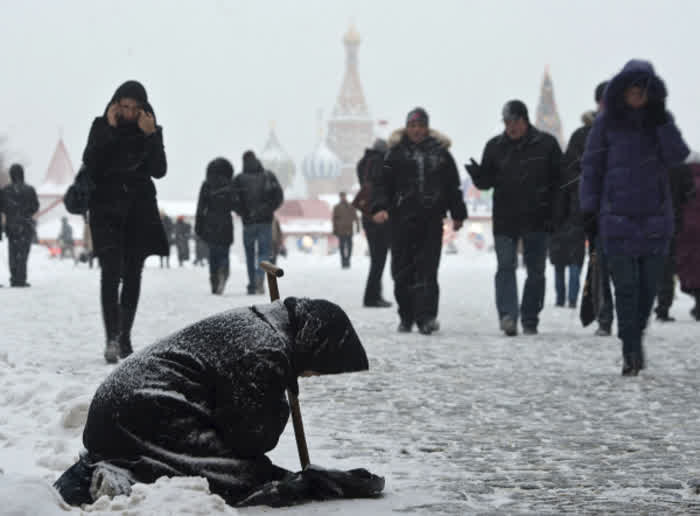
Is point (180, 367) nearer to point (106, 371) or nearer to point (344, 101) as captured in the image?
point (106, 371)

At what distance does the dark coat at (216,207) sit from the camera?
1670 cm

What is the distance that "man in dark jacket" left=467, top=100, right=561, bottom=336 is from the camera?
10.3 meters

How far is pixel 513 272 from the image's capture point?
10445 millimetres

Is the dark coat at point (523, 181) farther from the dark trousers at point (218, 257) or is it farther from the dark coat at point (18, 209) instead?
the dark coat at point (18, 209)

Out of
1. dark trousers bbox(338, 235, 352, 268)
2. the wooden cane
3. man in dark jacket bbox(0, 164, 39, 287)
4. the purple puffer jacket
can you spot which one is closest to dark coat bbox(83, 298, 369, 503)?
the wooden cane

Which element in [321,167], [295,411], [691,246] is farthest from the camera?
[321,167]

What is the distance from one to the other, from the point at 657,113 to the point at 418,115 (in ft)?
10.4

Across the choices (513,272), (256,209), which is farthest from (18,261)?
(513,272)

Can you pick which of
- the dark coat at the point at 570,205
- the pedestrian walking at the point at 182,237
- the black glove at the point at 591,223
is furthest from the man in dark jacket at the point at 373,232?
the pedestrian walking at the point at 182,237

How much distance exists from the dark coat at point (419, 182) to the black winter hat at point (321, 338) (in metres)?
6.57

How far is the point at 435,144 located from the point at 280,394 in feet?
22.7

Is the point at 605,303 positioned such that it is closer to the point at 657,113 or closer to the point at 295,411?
the point at 657,113

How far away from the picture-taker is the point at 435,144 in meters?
10.6

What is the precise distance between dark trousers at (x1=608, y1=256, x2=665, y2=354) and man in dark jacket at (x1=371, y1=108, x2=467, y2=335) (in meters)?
2.91
